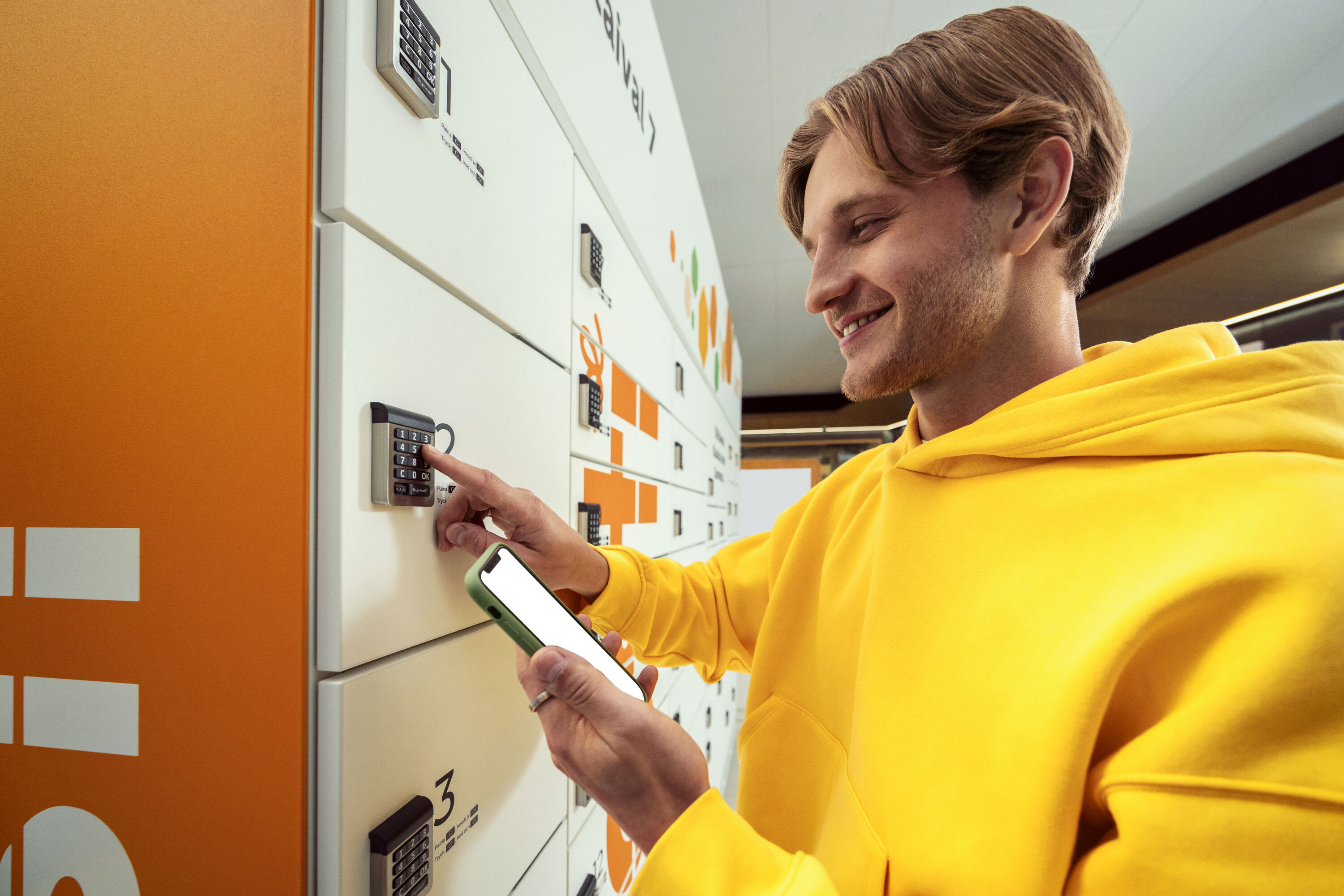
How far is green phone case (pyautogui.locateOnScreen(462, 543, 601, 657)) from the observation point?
624 mm

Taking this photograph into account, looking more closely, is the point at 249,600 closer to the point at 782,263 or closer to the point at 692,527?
the point at 692,527

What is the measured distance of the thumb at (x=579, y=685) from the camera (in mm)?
558

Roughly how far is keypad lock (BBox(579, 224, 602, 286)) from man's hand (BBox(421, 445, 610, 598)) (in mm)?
578

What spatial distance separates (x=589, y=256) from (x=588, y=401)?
30 cm

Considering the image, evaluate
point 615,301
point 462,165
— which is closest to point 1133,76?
point 615,301

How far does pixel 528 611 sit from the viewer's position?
69 centimetres

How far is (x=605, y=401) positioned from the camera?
1.45 meters

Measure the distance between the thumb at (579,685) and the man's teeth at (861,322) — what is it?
54 cm

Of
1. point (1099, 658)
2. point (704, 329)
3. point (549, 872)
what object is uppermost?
point (704, 329)

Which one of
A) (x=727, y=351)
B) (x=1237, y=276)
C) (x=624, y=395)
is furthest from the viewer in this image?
(x=727, y=351)

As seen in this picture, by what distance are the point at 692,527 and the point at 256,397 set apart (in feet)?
8.40

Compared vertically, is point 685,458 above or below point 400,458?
above

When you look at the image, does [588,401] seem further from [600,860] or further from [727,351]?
[727,351]

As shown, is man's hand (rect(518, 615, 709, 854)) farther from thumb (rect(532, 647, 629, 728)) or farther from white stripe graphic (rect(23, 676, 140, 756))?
white stripe graphic (rect(23, 676, 140, 756))
